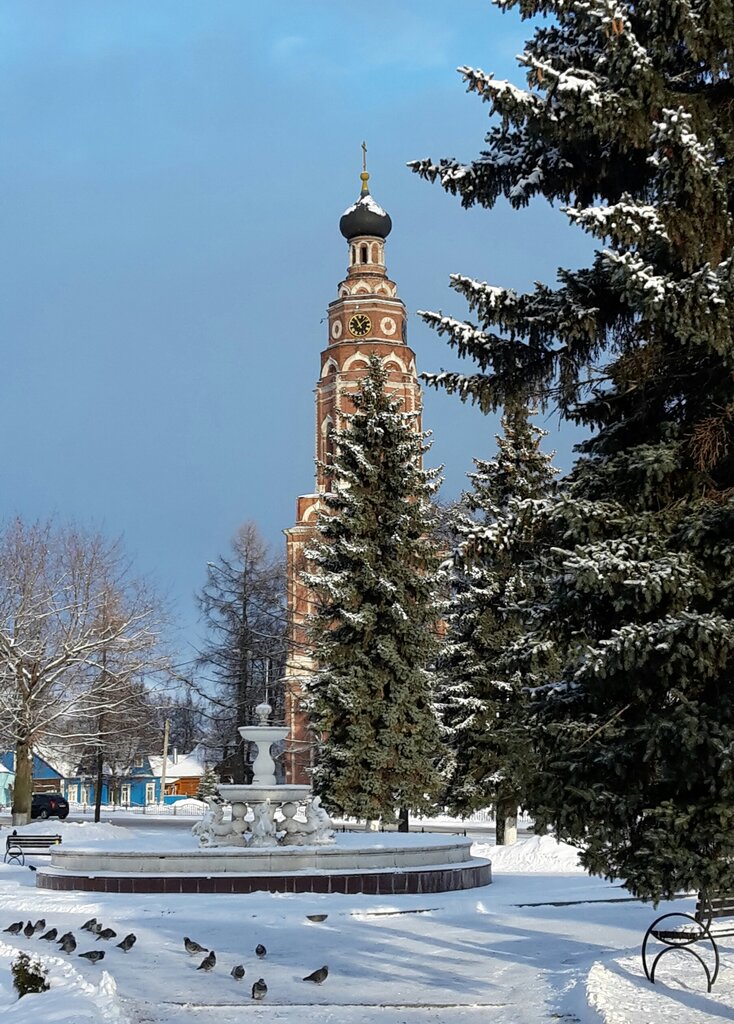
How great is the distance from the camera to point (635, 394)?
10.1 meters

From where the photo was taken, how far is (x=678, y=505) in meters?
9.07

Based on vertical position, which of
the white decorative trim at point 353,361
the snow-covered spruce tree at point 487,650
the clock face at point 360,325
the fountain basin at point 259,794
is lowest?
the fountain basin at point 259,794

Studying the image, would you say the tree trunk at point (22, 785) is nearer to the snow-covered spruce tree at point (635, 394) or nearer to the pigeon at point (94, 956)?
the pigeon at point (94, 956)

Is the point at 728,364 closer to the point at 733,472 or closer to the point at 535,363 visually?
the point at 733,472

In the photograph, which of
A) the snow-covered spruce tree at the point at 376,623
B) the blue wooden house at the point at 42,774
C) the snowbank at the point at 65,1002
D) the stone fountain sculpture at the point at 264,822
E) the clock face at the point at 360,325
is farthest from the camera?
the clock face at the point at 360,325

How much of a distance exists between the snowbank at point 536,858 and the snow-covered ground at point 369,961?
3.92 metres

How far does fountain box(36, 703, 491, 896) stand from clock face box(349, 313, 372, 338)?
43883 mm

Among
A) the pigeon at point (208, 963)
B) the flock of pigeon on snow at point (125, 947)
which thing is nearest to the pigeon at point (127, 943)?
the flock of pigeon on snow at point (125, 947)

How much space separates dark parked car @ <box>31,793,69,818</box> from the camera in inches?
1775

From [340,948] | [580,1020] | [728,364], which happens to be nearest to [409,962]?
[340,948]

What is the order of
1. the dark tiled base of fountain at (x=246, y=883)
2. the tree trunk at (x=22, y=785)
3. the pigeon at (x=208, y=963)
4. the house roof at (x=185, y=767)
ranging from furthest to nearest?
the house roof at (x=185, y=767), the tree trunk at (x=22, y=785), the dark tiled base of fountain at (x=246, y=883), the pigeon at (x=208, y=963)

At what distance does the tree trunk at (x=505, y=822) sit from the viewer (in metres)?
27.0

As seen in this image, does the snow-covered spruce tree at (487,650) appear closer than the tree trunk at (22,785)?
Yes

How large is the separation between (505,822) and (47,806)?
2319cm
